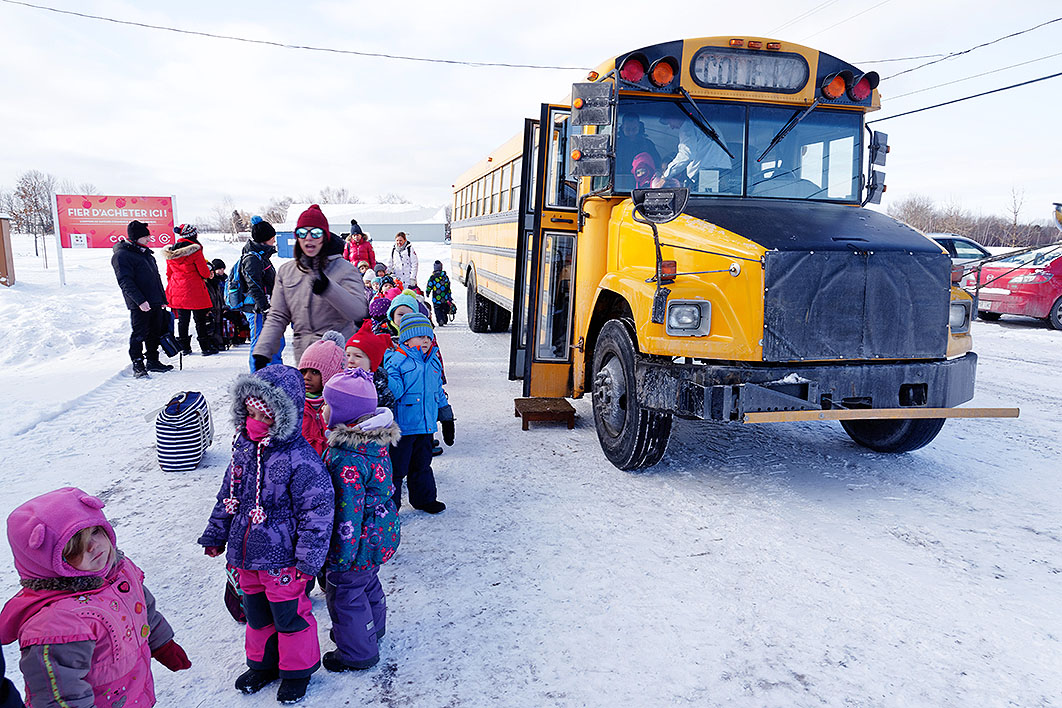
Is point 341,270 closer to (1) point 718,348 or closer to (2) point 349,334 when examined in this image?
(2) point 349,334

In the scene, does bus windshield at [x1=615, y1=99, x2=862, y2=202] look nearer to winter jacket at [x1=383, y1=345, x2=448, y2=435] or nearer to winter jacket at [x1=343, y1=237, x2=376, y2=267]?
winter jacket at [x1=383, y1=345, x2=448, y2=435]

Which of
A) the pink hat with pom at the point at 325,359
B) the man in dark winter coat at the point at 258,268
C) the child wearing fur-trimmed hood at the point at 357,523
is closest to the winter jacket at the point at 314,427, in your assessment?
the pink hat with pom at the point at 325,359

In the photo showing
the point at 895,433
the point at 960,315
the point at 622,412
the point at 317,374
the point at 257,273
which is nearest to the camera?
the point at 317,374

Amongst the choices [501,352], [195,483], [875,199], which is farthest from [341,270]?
[501,352]

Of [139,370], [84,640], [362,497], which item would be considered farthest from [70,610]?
[139,370]

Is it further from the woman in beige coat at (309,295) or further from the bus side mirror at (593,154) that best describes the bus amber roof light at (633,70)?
the woman in beige coat at (309,295)

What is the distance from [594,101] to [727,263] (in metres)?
1.45

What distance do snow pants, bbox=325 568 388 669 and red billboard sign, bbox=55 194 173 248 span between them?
15519 millimetres

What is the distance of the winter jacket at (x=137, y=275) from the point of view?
718 cm

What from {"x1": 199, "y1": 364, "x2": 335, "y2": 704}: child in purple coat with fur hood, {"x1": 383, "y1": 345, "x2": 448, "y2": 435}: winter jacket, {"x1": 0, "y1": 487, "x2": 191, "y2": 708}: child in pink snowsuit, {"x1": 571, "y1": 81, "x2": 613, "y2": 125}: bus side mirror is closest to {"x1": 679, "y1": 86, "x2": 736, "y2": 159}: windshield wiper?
{"x1": 571, "y1": 81, "x2": 613, "y2": 125}: bus side mirror

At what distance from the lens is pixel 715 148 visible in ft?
15.9

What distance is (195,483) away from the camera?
4.36 meters

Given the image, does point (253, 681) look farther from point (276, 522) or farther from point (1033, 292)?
point (1033, 292)

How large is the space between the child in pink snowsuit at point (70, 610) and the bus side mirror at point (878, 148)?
17.8ft
